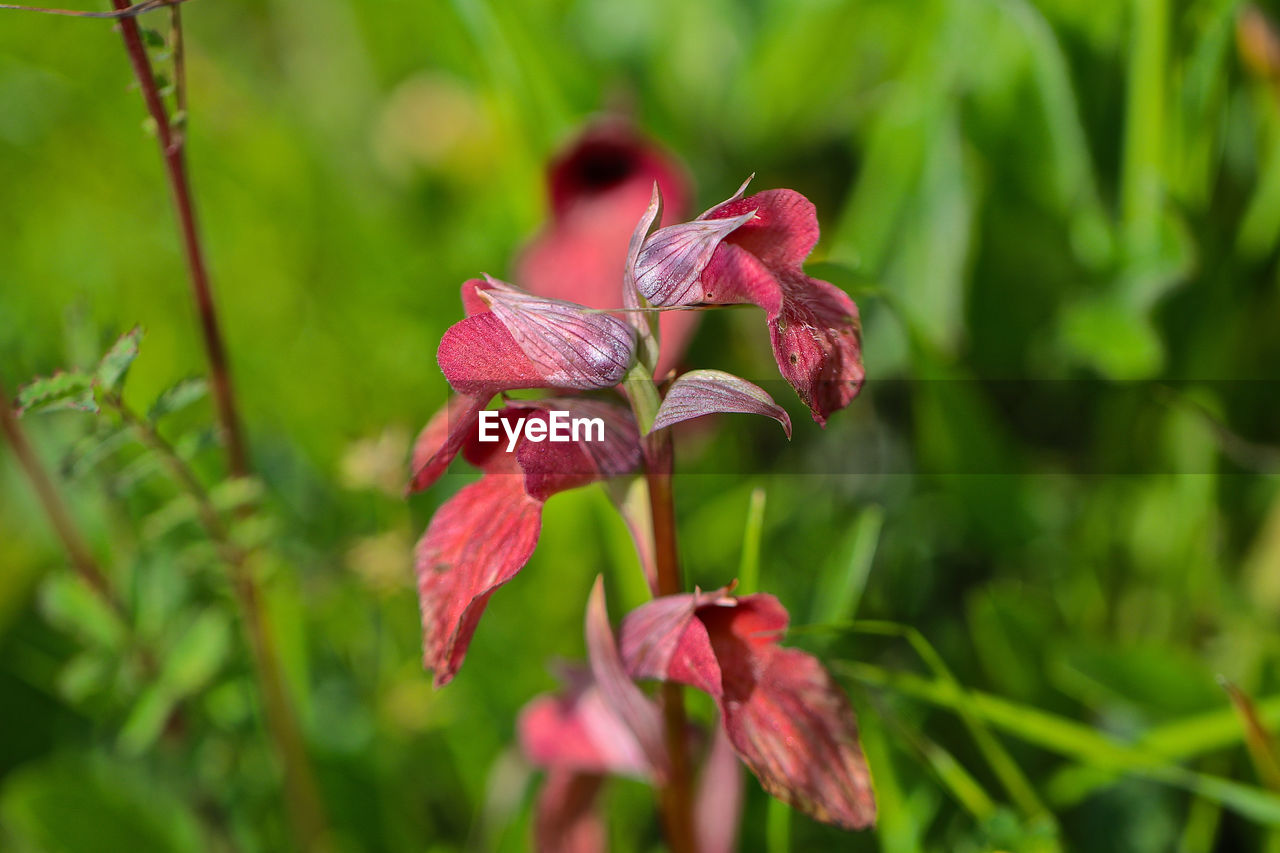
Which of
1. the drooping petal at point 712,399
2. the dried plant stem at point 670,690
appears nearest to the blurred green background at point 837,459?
the dried plant stem at point 670,690

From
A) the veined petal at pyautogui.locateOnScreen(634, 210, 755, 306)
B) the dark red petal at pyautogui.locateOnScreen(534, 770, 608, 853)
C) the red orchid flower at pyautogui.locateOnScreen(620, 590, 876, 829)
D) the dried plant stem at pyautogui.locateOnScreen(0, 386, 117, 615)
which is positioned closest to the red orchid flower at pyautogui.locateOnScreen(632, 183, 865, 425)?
the veined petal at pyautogui.locateOnScreen(634, 210, 755, 306)

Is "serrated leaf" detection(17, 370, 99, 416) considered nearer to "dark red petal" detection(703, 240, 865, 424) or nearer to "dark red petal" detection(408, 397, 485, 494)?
"dark red petal" detection(408, 397, 485, 494)

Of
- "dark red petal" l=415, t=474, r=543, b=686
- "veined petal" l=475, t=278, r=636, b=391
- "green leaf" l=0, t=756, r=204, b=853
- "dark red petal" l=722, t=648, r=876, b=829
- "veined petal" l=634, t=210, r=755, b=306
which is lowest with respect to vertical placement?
"green leaf" l=0, t=756, r=204, b=853

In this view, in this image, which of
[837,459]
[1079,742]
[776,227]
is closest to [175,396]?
[776,227]

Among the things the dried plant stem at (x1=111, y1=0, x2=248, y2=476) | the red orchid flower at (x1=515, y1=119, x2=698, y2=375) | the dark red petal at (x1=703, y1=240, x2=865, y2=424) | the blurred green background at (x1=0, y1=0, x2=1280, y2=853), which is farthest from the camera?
the red orchid flower at (x1=515, y1=119, x2=698, y2=375)

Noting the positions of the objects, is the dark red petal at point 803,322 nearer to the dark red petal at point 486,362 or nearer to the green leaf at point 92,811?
the dark red petal at point 486,362

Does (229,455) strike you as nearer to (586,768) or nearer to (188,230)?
(188,230)

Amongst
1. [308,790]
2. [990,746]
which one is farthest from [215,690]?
[990,746]

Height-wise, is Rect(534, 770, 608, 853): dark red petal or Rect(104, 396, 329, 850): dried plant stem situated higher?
Rect(104, 396, 329, 850): dried plant stem
